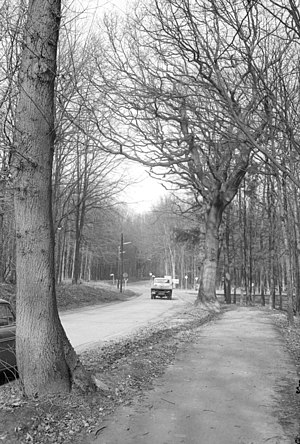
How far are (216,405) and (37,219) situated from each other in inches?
125

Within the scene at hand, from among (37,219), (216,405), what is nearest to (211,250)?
(216,405)

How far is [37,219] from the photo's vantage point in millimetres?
5203

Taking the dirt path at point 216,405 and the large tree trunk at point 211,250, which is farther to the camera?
the large tree trunk at point 211,250

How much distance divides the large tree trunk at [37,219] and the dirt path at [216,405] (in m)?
0.94

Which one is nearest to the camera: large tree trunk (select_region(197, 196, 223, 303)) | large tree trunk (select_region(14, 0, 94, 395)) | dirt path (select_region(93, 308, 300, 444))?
dirt path (select_region(93, 308, 300, 444))

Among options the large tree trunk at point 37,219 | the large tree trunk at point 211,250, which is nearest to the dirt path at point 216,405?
the large tree trunk at point 37,219

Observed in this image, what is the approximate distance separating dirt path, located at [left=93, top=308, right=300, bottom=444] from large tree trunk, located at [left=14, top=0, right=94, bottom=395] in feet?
3.07

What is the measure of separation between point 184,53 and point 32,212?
574cm

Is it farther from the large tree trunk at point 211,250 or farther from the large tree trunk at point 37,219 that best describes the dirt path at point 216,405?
the large tree trunk at point 211,250

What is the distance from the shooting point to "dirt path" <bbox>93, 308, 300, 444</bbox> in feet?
15.1

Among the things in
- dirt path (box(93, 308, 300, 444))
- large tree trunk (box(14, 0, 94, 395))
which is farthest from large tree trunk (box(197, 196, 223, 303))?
large tree trunk (box(14, 0, 94, 395))

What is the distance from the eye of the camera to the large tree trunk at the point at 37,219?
5.04 m

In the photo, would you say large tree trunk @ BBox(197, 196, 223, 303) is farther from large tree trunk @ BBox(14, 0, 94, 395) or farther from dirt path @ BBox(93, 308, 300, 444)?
large tree trunk @ BBox(14, 0, 94, 395)

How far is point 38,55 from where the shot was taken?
5.37 meters
